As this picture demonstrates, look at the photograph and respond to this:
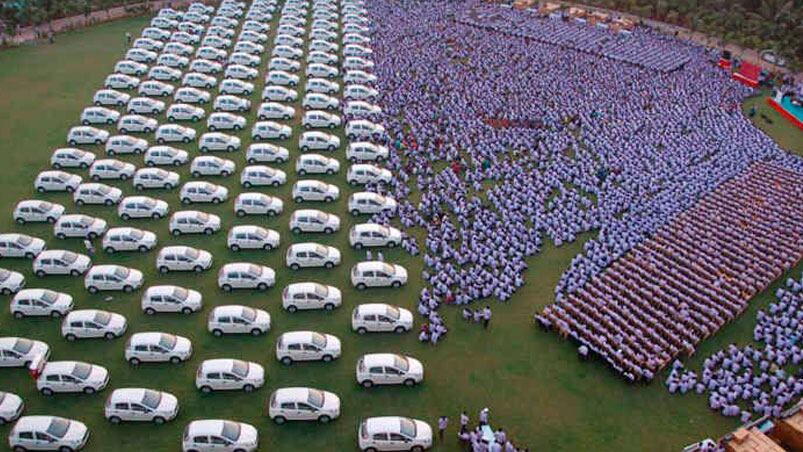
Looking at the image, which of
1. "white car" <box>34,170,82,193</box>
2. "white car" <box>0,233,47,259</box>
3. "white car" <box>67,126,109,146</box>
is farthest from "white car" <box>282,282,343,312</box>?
"white car" <box>67,126,109,146</box>

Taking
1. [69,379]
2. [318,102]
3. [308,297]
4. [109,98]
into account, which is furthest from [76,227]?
[318,102]

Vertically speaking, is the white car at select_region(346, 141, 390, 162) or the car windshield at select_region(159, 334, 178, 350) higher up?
the white car at select_region(346, 141, 390, 162)

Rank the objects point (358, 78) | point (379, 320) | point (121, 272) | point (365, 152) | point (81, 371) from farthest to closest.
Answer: point (358, 78) → point (365, 152) → point (121, 272) → point (379, 320) → point (81, 371)

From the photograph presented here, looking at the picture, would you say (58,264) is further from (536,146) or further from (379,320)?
(536,146)

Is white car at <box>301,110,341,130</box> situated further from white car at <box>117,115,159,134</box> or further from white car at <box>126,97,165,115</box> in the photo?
white car at <box>126,97,165,115</box>

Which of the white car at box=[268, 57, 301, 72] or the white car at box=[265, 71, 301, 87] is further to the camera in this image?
the white car at box=[268, 57, 301, 72]

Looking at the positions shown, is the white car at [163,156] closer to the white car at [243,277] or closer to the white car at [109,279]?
the white car at [109,279]

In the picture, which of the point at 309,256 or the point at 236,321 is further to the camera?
the point at 309,256
